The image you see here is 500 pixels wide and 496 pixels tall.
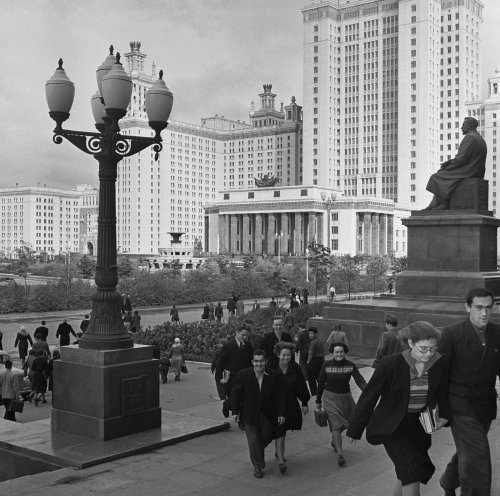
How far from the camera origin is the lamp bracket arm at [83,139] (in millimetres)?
10172

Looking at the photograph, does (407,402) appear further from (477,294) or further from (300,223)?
(300,223)

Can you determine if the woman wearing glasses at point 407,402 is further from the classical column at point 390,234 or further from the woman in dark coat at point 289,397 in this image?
the classical column at point 390,234

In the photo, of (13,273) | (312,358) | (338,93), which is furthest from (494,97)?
(312,358)

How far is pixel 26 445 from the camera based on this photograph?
29.6 ft

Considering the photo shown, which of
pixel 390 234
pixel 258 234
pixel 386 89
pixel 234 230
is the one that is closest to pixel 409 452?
pixel 258 234

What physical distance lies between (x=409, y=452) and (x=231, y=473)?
292cm

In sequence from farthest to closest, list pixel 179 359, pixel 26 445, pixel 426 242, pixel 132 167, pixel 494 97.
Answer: pixel 132 167 → pixel 494 97 → pixel 426 242 → pixel 179 359 → pixel 26 445

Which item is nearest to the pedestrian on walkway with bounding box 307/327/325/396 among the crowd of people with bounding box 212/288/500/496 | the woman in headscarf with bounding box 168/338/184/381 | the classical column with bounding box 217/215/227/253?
the crowd of people with bounding box 212/288/500/496

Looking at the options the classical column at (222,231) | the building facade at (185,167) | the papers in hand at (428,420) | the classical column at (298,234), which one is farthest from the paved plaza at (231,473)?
the building facade at (185,167)

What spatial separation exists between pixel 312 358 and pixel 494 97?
5272 inches

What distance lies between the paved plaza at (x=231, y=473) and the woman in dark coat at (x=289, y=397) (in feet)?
1.04

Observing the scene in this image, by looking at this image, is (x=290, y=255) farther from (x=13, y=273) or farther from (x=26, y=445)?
(x=26, y=445)

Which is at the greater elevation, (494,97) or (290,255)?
(494,97)

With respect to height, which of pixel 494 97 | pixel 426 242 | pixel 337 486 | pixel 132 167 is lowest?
pixel 337 486
